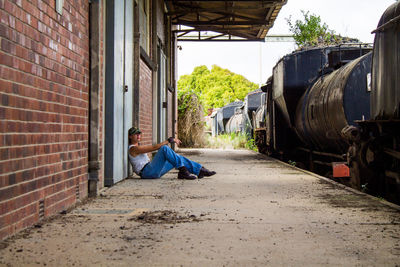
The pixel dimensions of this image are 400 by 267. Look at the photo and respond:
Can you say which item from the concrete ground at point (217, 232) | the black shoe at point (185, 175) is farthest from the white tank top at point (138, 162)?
the concrete ground at point (217, 232)

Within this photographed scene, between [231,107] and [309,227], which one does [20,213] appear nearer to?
[309,227]

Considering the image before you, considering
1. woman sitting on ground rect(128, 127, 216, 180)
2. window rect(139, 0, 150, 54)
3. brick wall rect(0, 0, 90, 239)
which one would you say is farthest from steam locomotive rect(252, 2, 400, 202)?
brick wall rect(0, 0, 90, 239)

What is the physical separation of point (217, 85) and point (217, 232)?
2631 inches

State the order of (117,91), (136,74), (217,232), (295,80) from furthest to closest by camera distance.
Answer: (295,80) < (136,74) < (117,91) < (217,232)

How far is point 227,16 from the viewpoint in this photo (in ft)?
54.1

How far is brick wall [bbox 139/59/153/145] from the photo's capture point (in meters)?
9.35

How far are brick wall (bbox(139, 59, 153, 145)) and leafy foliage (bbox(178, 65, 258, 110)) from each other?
54.6 m

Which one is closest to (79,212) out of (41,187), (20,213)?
(41,187)

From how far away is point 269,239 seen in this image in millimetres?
3289

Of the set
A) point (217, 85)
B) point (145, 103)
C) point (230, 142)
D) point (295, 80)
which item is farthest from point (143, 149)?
point (217, 85)

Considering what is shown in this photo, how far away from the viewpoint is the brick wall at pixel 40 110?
10.3 ft

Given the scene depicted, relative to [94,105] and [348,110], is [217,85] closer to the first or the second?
[348,110]

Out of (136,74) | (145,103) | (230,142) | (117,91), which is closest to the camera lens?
(117,91)

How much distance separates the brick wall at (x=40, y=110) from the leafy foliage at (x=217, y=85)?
200 ft
